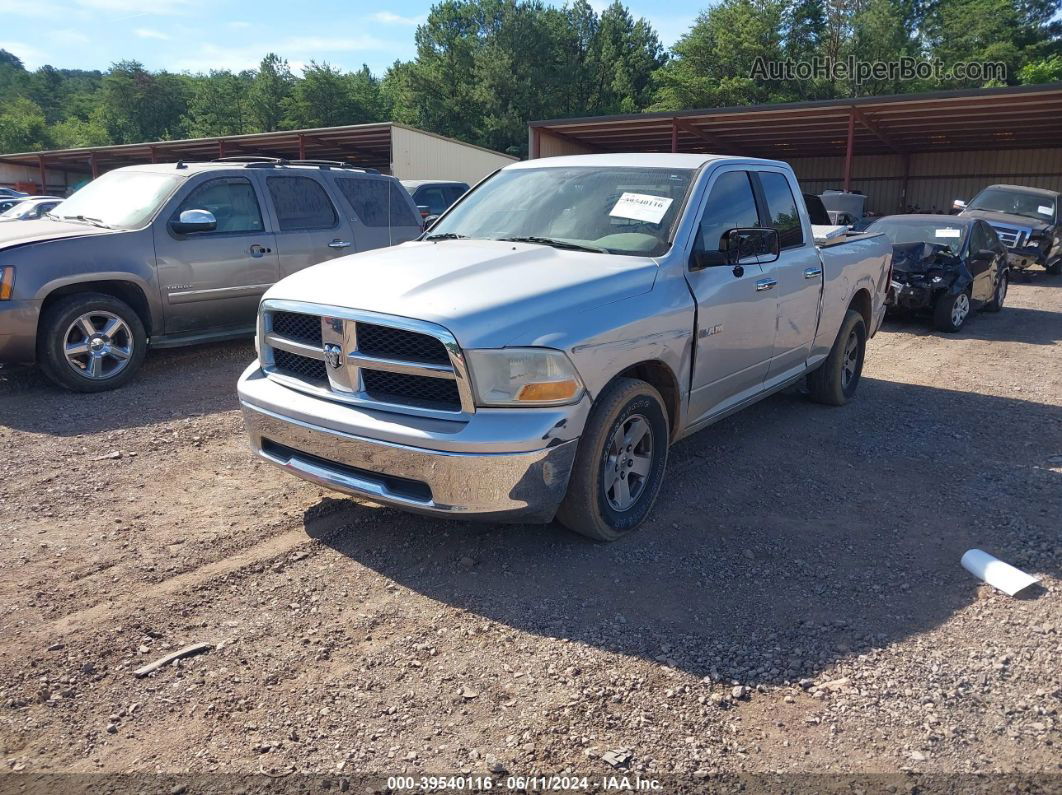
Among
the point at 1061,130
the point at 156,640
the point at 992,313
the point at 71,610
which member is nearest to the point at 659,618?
the point at 156,640

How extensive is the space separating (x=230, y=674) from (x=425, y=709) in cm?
77

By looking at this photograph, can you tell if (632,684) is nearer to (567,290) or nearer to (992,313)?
(567,290)

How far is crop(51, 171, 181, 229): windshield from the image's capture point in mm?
7332

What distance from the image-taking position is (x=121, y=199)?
7621 mm

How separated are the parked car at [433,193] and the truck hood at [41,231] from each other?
7808mm

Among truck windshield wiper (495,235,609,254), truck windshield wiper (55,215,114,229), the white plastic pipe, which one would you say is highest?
truck windshield wiper (55,215,114,229)

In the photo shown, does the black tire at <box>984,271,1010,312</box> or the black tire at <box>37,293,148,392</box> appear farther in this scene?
the black tire at <box>984,271,1010,312</box>

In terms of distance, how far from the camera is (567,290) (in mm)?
3828

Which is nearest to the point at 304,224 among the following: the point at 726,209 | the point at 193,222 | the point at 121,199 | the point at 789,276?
the point at 193,222

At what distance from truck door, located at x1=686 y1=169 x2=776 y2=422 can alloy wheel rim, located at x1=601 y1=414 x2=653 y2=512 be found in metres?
0.50

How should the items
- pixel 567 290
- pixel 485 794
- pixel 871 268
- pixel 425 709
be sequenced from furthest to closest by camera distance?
pixel 871 268, pixel 567 290, pixel 425 709, pixel 485 794

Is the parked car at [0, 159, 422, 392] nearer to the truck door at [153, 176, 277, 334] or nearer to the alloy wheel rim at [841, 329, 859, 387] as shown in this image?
the truck door at [153, 176, 277, 334]

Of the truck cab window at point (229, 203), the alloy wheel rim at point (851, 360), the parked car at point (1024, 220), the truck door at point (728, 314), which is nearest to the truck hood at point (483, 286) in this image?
the truck door at point (728, 314)

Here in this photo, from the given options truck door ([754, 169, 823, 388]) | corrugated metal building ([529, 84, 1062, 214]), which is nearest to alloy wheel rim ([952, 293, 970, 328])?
truck door ([754, 169, 823, 388])
